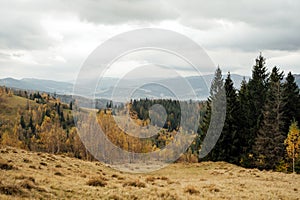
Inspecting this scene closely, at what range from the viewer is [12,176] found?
16.0 meters

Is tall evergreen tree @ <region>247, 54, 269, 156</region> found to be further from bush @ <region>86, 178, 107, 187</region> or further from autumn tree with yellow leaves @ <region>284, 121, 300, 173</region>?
bush @ <region>86, 178, 107, 187</region>

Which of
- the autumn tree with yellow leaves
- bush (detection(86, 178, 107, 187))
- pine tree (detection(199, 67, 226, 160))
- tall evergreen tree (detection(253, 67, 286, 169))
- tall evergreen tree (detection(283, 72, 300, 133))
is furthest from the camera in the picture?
pine tree (detection(199, 67, 226, 160))

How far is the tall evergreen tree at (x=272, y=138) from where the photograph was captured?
5325cm

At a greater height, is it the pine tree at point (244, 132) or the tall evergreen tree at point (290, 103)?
the tall evergreen tree at point (290, 103)

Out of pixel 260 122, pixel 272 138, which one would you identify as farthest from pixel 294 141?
pixel 260 122

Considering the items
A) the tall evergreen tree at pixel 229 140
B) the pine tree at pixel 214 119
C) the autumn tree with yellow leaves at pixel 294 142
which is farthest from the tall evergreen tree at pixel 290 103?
the pine tree at pixel 214 119

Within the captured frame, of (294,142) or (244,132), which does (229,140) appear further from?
(294,142)

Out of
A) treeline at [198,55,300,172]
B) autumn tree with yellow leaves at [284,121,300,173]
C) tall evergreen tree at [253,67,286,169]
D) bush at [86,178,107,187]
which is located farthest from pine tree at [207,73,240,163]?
bush at [86,178,107,187]

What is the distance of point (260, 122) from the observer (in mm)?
62281

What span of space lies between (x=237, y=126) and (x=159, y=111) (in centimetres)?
1870

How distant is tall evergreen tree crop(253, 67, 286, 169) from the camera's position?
175 ft

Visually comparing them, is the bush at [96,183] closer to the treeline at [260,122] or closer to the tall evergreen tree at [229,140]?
the treeline at [260,122]

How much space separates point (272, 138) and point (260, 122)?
893cm

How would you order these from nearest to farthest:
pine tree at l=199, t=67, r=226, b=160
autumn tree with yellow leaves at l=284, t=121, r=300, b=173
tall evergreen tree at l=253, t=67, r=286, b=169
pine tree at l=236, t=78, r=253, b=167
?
autumn tree with yellow leaves at l=284, t=121, r=300, b=173, tall evergreen tree at l=253, t=67, r=286, b=169, pine tree at l=236, t=78, r=253, b=167, pine tree at l=199, t=67, r=226, b=160
